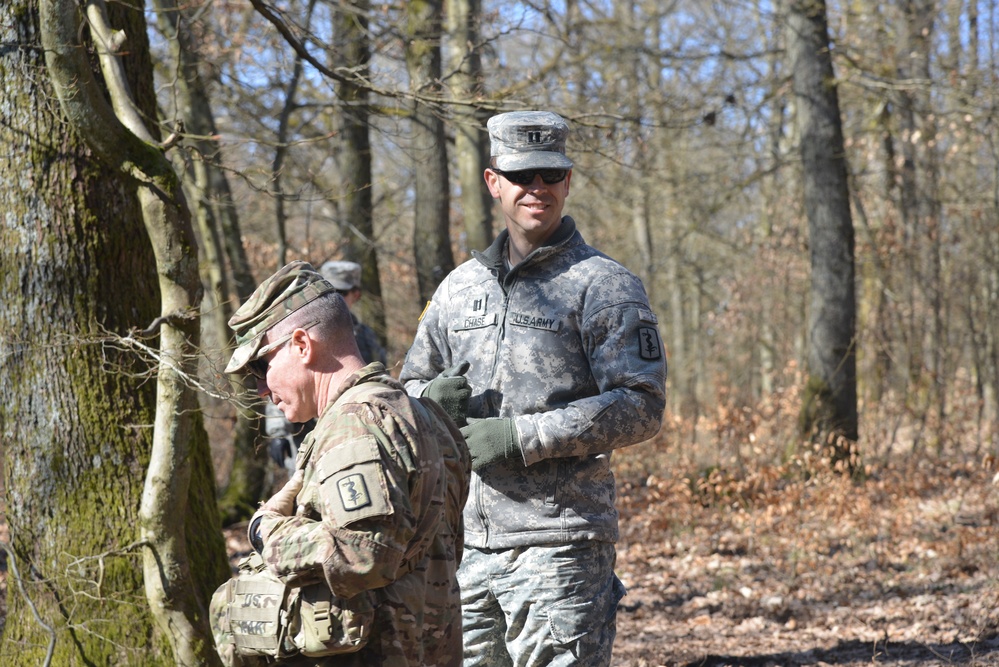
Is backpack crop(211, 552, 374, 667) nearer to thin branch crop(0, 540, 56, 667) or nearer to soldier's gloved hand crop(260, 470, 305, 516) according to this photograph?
soldier's gloved hand crop(260, 470, 305, 516)

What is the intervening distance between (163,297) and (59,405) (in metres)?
0.70

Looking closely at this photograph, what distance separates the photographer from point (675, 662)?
5.23 metres

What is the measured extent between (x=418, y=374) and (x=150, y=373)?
1.39 meters

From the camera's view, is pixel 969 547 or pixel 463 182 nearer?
pixel 969 547

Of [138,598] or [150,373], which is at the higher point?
[150,373]

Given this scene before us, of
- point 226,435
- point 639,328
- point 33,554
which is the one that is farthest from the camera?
point 226,435

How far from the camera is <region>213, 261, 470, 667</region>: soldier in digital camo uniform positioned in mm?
1963

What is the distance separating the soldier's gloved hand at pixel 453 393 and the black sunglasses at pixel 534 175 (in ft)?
2.23

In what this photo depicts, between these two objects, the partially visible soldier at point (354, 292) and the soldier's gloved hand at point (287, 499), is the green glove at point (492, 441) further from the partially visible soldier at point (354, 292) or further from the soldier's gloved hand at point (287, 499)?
the partially visible soldier at point (354, 292)

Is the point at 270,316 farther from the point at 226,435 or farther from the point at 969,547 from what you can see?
the point at 226,435

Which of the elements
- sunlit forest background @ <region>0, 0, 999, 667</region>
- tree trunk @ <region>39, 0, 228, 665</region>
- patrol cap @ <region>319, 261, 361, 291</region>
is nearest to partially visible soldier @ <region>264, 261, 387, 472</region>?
patrol cap @ <region>319, 261, 361, 291</region>

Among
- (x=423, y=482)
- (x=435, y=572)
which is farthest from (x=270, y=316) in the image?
(x=435, y=572)

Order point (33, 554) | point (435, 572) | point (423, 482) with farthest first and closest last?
point (33, 554)
point (435, 572)
point (423, 482)

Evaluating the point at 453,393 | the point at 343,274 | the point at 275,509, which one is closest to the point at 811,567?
the point at 343,274
